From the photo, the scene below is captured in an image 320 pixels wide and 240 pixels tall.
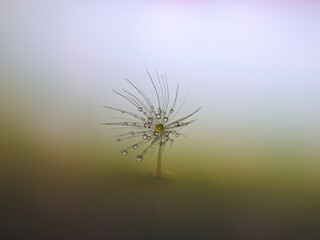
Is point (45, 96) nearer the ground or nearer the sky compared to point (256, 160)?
nearer the sky

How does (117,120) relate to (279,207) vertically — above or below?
above

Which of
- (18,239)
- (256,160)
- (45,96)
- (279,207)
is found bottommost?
(18,239)

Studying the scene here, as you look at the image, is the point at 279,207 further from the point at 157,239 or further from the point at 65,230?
the point at 65,230

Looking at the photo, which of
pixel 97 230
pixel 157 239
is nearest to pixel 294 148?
pixel 157 239

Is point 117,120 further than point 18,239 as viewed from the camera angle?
Yes

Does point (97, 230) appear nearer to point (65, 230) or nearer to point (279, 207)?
point (65, 230)

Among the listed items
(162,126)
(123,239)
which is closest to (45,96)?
(162,126)
